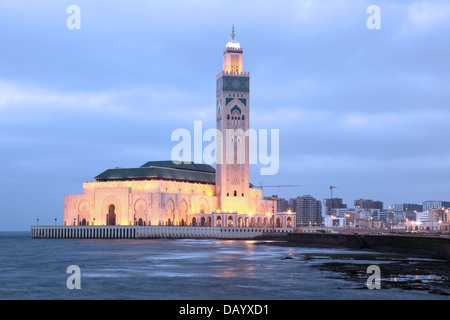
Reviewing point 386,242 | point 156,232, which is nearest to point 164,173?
point 156,232

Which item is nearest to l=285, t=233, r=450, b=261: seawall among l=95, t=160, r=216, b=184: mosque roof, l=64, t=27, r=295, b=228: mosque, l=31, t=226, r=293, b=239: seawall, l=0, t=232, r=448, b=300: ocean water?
l=0, t=232, r=448, b=300: ocean water

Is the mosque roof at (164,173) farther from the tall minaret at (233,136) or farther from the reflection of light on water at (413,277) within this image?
the reflection of light on water at (413,277)

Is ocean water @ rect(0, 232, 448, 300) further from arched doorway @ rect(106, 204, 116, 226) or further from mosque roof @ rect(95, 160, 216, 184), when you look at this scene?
mosque roof @ rect(95, 160, 216, 184)

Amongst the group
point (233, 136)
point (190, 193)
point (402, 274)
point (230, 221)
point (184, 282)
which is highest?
point (233, 136)

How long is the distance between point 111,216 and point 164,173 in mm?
16386

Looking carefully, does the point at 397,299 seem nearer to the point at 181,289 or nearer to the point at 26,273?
the point at 181,289

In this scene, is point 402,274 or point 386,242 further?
point 386,242

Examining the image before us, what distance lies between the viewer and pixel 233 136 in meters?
157

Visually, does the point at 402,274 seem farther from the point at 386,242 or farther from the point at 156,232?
the point at 156,232

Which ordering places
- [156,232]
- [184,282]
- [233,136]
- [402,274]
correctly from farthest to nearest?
1. [233,136]
2. [156,232]
3. [402,274]
4. [184,282]

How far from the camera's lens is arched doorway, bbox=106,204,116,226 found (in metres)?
153

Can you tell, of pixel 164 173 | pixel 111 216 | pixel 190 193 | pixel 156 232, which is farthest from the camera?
pixel 190 193

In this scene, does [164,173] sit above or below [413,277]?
above

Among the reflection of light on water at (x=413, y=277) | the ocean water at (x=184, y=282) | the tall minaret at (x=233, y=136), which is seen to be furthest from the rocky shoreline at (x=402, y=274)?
the tall minaret at (x=233, y=136)
